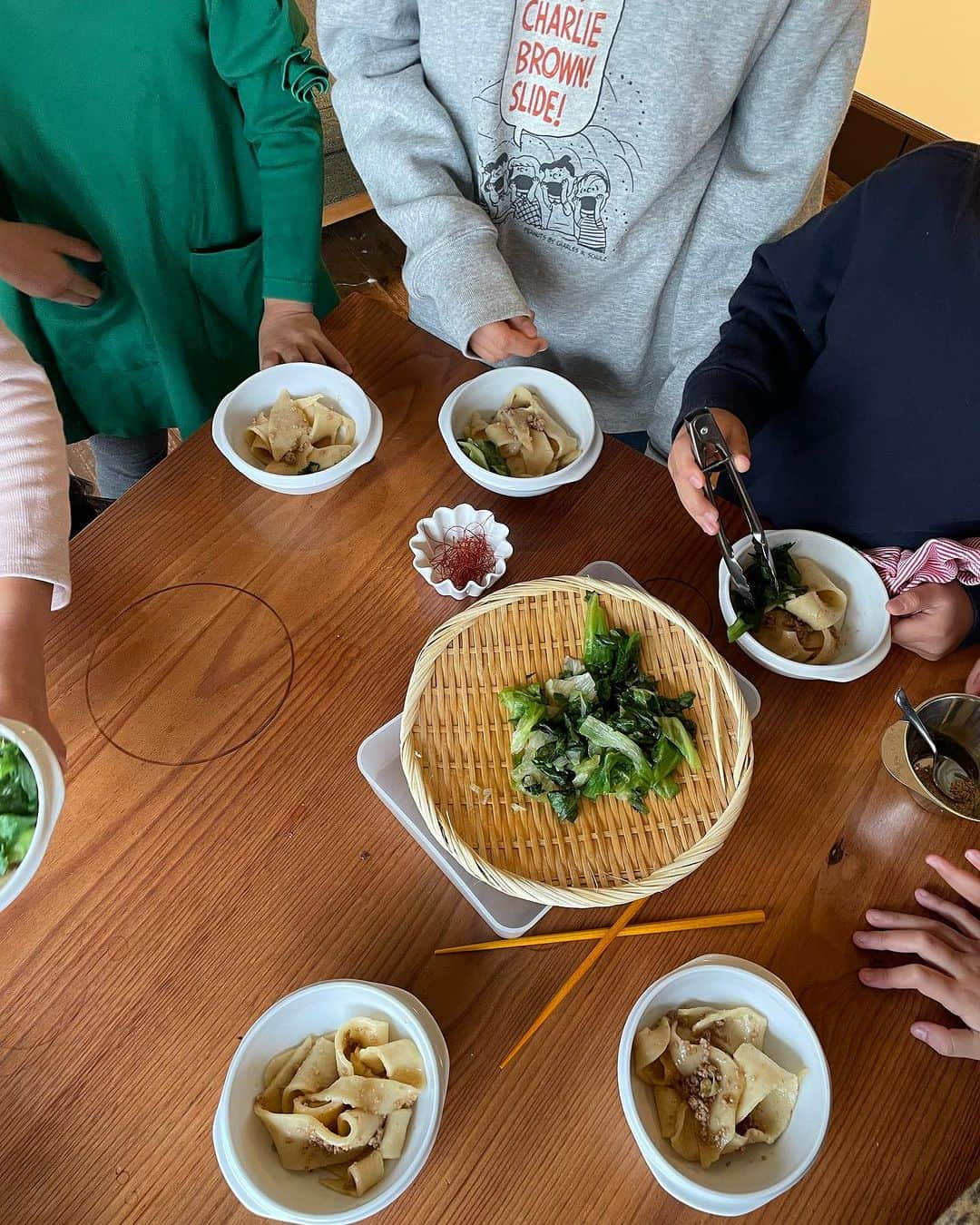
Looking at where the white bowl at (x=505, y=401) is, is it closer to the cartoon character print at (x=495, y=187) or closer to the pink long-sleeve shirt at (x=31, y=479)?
the cartoon character print at (x=495, y=187)

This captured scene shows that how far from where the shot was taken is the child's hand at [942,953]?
0.83 metres

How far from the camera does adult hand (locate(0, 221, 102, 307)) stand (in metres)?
1.28

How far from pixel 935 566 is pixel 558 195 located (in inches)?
32.1

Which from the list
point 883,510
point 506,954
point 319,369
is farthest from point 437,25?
point 506,954

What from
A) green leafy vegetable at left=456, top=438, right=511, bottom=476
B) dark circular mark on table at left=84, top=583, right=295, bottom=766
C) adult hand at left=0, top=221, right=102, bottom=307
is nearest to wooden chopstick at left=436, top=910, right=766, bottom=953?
dark circular mark on table at left=84, top=583, right=295, bottom=766

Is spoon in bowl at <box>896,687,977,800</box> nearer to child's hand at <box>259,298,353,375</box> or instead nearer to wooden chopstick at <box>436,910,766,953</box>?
wooden chopstick at <box>436,910,766,953</box>

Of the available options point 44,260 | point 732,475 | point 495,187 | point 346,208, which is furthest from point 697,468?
point 346,208

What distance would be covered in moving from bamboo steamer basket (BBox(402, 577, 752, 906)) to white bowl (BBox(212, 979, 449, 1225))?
0.16m

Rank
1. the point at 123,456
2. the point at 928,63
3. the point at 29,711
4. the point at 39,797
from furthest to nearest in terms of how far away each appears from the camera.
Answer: the point at 928,63 → the point at 123,456 → the point at 29,711 → the point at 39,797

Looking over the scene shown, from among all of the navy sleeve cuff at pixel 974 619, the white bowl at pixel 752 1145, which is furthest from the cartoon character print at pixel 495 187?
the white bowl at pixel 752 1145

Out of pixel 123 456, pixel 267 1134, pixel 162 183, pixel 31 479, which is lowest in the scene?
pixel 123 456

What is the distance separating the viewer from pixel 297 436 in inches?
45.0

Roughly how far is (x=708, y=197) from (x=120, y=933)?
1355 mm

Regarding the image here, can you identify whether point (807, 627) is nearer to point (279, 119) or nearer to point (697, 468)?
point (697, 468)
